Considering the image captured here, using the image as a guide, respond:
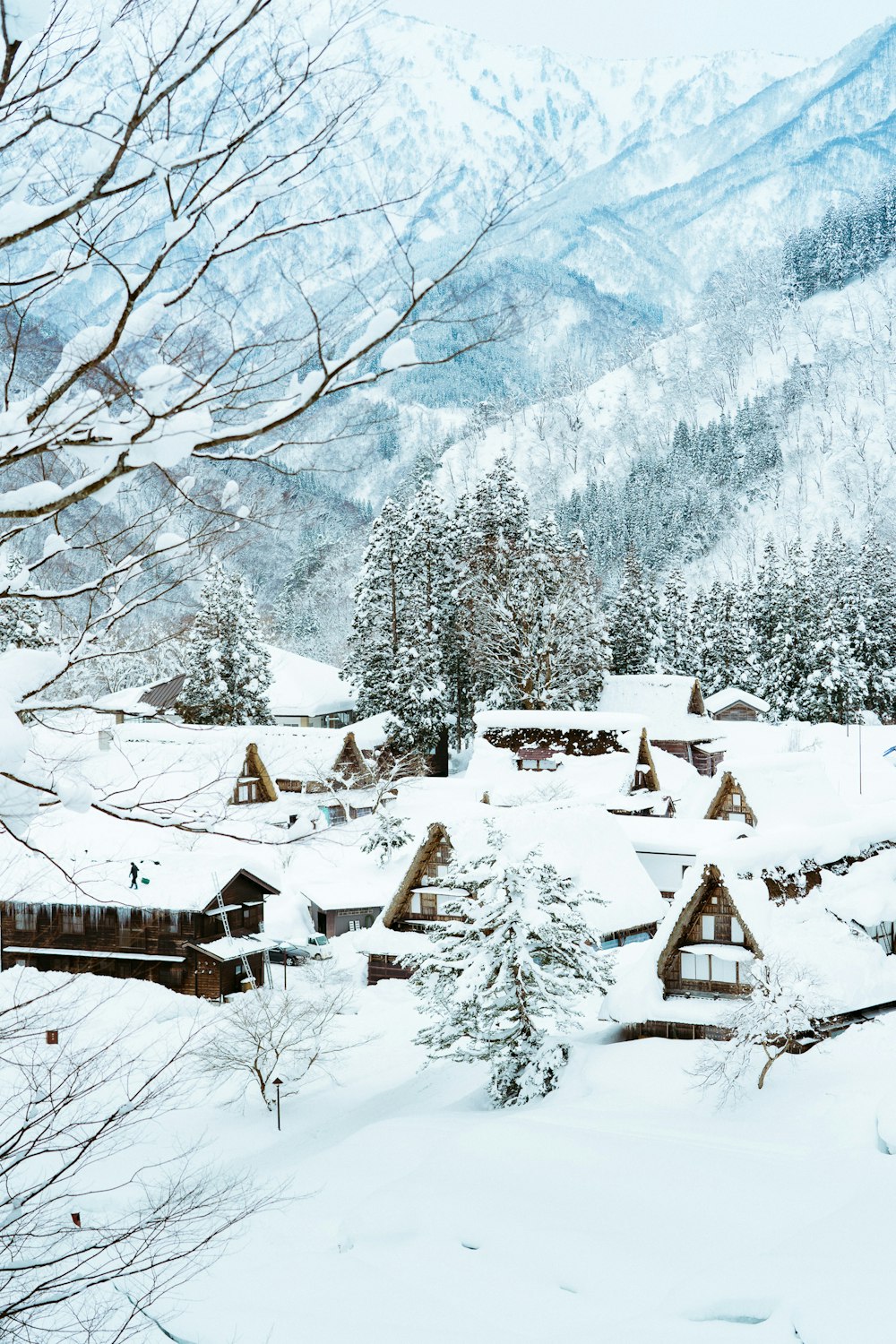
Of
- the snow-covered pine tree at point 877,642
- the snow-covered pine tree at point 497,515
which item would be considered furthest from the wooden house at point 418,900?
the snow-covered pine tree at point 877,642

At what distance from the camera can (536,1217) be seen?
12.3 metres

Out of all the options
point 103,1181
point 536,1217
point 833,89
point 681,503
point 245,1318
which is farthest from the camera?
point 833,89

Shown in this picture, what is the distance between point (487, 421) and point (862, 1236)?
394 ft

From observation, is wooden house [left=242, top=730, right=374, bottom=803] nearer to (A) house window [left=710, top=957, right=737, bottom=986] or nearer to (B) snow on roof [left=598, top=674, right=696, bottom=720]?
(B) snow on roof [left=598, top=674, right=696, bottom=720]

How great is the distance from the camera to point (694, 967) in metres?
18.8

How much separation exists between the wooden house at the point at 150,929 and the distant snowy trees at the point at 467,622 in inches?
618

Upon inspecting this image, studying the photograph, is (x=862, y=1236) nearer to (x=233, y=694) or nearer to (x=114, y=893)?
(x=114, y=893)

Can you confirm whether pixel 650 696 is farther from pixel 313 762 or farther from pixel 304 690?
pixel 304 690

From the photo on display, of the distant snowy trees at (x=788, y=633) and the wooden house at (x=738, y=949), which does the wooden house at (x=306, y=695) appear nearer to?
the distant snowy trees at (x=788, y=633)

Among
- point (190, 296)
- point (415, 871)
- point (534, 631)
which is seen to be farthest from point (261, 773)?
point (190, 296)

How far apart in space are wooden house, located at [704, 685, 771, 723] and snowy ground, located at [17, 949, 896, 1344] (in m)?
32.3

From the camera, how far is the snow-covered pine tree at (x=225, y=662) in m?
37.3


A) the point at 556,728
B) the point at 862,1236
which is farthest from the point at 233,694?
the point at 862,1236

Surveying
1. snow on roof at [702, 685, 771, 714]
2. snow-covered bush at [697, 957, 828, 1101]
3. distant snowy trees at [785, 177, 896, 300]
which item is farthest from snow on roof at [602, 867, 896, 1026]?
distant snowy trees at [785, 177, 896, 300]
